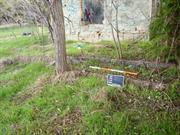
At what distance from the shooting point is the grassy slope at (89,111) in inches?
216

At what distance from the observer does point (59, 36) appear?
7.85m

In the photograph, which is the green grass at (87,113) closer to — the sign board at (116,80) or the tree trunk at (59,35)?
the sign board at (116,80)

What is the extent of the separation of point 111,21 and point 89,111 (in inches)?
240

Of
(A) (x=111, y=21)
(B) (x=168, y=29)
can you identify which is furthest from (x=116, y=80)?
(A) (x=111, y=21)

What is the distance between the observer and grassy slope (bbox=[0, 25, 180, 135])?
5488 millimetres

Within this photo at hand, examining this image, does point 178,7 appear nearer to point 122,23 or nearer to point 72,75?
point 72,75

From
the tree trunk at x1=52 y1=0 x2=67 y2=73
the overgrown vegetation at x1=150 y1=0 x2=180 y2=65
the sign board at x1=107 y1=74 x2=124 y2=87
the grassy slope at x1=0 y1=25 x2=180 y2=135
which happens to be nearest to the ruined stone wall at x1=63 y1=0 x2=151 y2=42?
the tree trunk at x1=52 y1=0 x2=67 y2=73

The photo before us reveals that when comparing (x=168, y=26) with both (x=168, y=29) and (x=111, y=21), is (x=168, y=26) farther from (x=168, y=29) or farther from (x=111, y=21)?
(x=111, y=21)

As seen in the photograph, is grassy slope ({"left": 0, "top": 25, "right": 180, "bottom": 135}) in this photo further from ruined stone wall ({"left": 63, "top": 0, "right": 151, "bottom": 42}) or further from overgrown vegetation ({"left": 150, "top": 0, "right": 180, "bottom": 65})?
ruined stone wall ({"left": 63, "top": 0, "right": 151, "bottom": 42})

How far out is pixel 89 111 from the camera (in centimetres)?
600

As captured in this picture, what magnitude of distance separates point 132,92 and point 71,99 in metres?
1.28

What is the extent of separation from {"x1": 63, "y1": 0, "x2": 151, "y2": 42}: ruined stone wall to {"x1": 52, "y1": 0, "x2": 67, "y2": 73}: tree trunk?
8.46 feet

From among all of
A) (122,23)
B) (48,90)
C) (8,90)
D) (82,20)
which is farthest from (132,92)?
(82,20)

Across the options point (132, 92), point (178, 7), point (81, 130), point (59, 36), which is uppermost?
point (178, 7)
